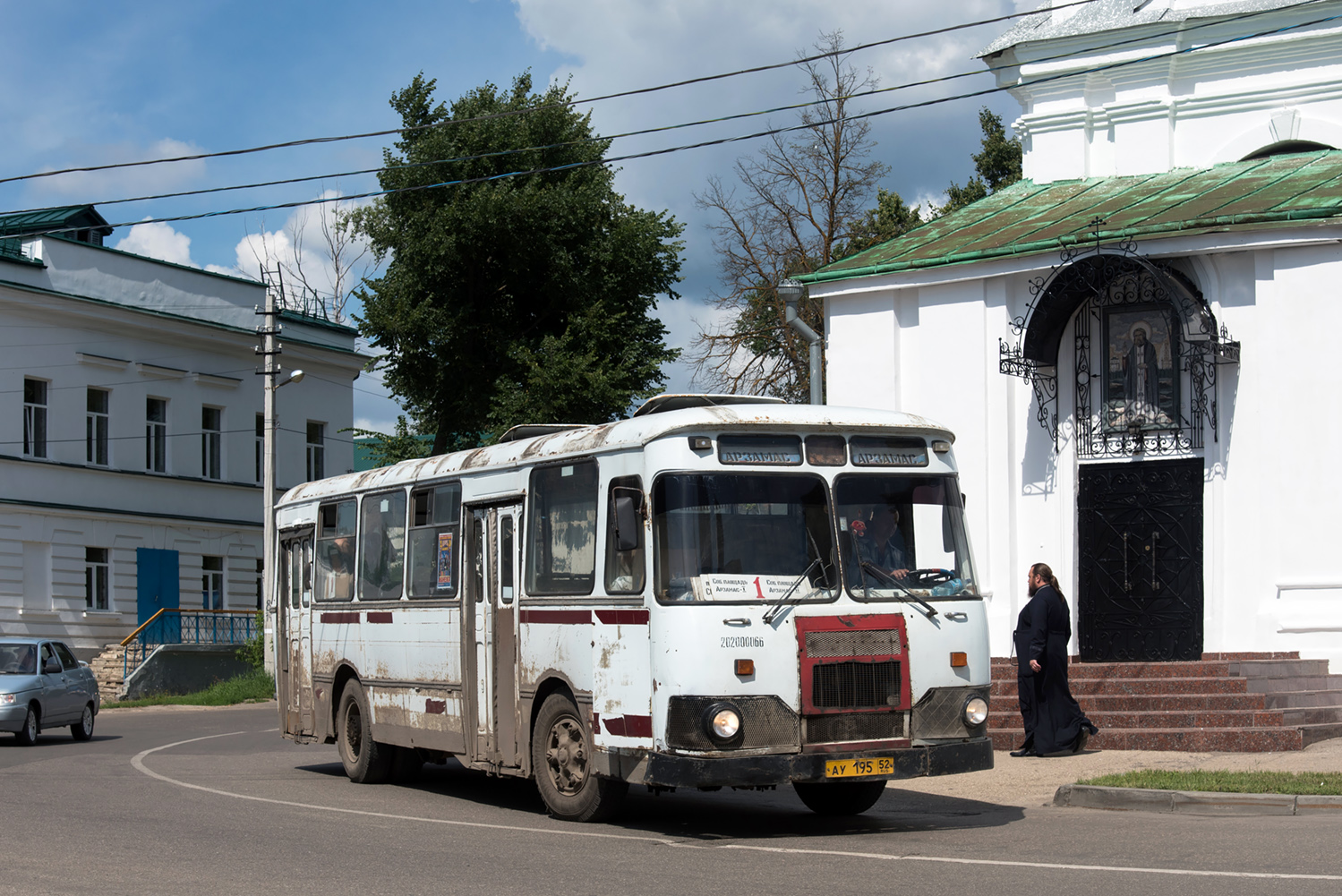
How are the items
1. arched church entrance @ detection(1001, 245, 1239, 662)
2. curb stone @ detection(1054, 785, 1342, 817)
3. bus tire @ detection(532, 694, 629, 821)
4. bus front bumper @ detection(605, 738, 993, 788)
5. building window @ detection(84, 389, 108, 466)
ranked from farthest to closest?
building window @ detection(84, 389, 108, 466), arched church entrance @ detection(1001, 245, 1239, 662), curb stone @ detection(1054, 785, 1342, 817), bus tire @ detection(532, 694, 629, 821), bus front bumper @ detection(605, 738, 993, 788)

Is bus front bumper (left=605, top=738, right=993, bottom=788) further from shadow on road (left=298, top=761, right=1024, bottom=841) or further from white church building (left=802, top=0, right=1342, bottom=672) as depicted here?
white church building (left=802, top=0, right=1342, bottom=672)

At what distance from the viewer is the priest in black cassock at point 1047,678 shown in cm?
1559

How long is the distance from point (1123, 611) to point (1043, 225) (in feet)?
17.0

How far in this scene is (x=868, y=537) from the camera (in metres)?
10.8

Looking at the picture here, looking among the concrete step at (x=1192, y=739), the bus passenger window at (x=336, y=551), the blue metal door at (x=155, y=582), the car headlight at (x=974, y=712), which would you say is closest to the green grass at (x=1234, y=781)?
the car headlight at (x=974, y=712)

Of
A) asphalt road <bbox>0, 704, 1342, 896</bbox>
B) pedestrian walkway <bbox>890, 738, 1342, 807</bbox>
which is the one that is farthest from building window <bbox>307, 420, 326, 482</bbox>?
pedestrian walkway <bbox>890, 738, 1342, 807</bbox>

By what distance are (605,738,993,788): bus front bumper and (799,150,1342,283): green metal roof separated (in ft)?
32.8

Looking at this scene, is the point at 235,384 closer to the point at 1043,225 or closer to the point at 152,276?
the point at 152,276

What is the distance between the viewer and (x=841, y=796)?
11.9 metres

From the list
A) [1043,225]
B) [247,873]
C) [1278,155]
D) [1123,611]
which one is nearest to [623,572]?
[247,873]

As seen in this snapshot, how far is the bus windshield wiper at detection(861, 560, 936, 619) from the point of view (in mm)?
10758

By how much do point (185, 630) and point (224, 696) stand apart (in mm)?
5060

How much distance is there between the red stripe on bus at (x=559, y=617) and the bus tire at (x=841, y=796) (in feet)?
6.97

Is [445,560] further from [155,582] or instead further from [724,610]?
[155,582]
